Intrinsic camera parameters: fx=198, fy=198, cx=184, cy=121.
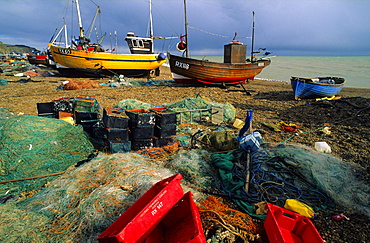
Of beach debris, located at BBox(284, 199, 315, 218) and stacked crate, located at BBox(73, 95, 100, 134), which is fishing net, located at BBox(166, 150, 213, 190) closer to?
beach debris, located at BBox(284, 199, 315, 218)

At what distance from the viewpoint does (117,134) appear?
460 centimetres

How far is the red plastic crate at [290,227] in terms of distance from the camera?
7.65 feet

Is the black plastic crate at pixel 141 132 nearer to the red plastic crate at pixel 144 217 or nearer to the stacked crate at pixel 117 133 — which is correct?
the stacked crate at pixel 117 133

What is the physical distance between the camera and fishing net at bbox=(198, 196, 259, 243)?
2502 mm

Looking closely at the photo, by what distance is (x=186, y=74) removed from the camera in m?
15.8

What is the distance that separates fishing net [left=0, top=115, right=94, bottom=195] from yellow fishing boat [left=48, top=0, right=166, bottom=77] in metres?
17.3

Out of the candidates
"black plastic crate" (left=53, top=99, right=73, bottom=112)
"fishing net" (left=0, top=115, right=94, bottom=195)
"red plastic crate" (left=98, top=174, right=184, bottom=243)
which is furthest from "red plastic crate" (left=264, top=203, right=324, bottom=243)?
"black plastic crate" (left=53, top=99, right=73, bottom=112)

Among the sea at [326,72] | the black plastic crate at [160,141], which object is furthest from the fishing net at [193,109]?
the sea at [326,72]

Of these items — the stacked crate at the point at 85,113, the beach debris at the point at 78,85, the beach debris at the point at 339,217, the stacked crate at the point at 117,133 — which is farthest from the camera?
the beach debris at the point at 78,85

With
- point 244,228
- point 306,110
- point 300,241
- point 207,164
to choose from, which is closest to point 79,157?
point 207,164

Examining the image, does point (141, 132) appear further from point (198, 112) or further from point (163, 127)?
point (198, 112)

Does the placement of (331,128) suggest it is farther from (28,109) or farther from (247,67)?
(28,109)

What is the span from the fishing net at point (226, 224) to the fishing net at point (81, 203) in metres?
0.50

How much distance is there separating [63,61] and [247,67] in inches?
718
